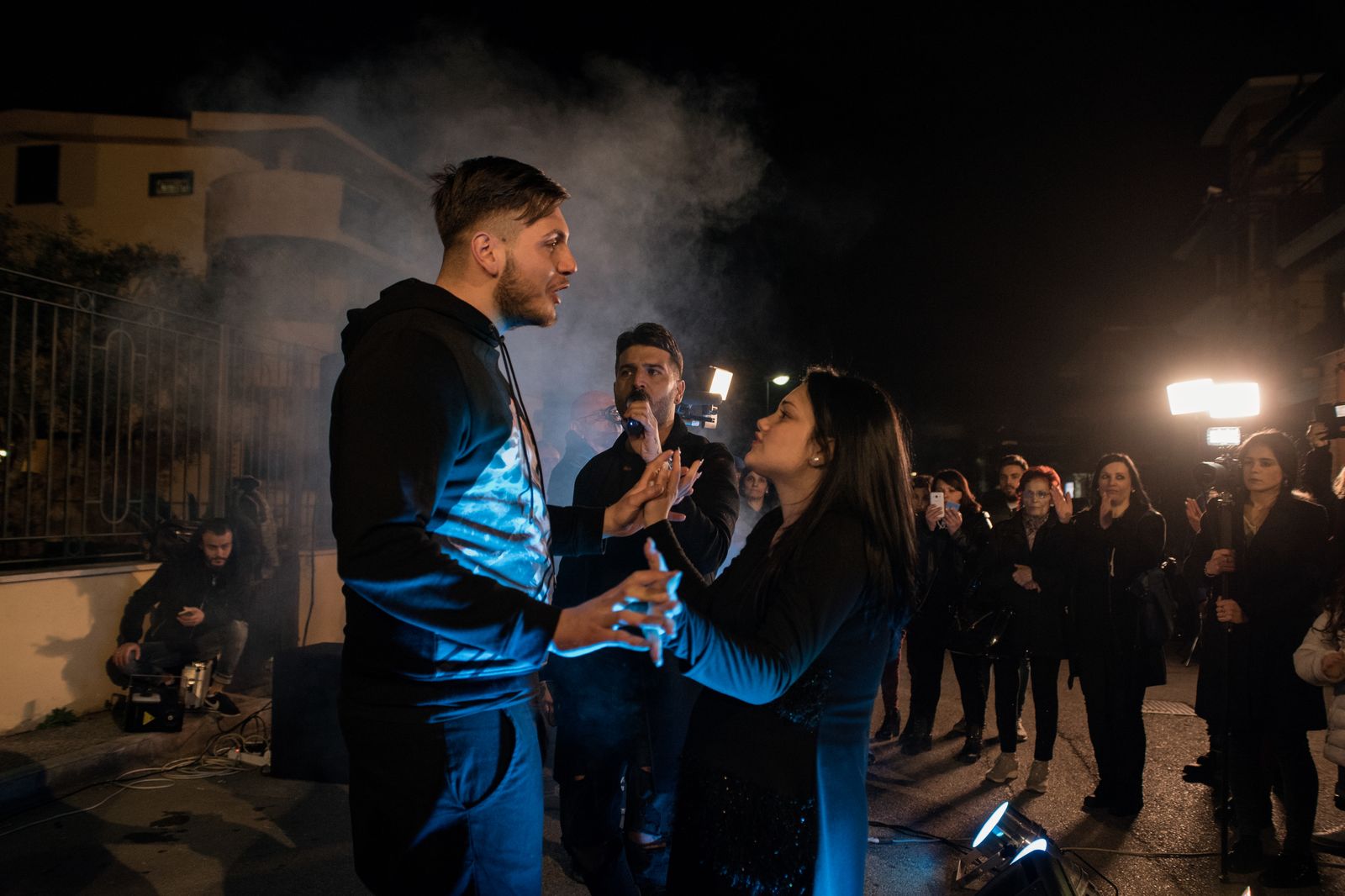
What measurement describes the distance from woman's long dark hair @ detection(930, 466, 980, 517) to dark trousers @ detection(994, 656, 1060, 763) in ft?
4.45

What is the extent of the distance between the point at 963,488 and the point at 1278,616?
294 centimetres

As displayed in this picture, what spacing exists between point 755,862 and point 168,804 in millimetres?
4684

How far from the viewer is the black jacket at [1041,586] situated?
17.8 feet

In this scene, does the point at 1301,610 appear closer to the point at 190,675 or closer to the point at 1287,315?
the point at 190,675

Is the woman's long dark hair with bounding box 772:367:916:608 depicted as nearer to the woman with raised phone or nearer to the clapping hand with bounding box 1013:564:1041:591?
the woman with raised phone

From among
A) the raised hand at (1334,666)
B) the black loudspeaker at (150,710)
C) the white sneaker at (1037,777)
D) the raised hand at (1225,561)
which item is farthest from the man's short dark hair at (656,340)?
the black loudspeaker at (150,710)

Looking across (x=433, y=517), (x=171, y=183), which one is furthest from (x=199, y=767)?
(x=171, y=183)

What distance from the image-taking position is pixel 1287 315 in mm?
19047

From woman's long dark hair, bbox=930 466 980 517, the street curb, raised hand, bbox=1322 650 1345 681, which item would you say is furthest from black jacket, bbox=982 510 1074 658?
the street curb

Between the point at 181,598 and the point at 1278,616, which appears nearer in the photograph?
the point at 1278,616

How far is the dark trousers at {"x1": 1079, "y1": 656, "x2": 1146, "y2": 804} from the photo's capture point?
4887mm

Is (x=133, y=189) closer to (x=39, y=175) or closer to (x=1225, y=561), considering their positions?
(x=39, y=175)

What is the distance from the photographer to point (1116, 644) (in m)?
4.99

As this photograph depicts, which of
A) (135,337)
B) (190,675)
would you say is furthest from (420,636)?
(135,337)
